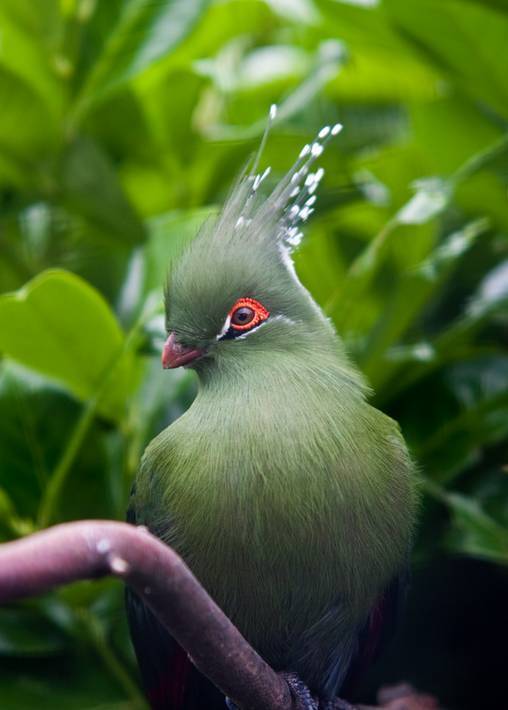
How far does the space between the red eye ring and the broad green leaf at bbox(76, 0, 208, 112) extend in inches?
30.1

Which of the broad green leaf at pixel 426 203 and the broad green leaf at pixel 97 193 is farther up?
the broad green leaf at pixel 97 193

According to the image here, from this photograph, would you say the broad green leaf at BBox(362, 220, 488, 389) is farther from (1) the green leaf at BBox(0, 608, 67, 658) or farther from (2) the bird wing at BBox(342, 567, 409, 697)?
(1) the green leaf at BBox(0, 608, 67, 658)

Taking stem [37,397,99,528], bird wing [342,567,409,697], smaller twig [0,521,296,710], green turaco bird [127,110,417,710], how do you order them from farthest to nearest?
stem [37,397,99,528] < bird wing [342,567,409,697] < green turaco bird [127,110,417,710] < smaller twig [0,521,296,710]

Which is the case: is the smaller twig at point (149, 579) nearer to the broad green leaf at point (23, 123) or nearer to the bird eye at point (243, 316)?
the bird eye at point (243, 316)

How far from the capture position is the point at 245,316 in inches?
62.1

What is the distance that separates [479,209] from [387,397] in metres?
0.45

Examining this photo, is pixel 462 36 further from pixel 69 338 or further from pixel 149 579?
pixel 149 579

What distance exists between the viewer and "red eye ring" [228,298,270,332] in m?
1.57

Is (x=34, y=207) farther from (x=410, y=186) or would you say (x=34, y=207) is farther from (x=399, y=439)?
(x=399, y=439)

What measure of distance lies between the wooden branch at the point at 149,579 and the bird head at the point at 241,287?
458 mm

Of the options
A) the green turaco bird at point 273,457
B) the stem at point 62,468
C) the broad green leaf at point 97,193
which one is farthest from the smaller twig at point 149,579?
the broad green leaf at point 97,193

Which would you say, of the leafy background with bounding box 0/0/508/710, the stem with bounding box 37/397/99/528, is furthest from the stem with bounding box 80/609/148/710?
the stem with bounding box 37/397/99/528

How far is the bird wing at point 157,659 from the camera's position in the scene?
1.70 meters

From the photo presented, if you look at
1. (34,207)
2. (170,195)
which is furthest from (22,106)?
(170,195)
